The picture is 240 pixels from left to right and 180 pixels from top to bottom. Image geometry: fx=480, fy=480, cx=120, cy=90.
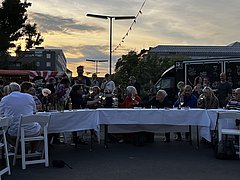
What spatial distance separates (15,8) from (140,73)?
18558 millimetres

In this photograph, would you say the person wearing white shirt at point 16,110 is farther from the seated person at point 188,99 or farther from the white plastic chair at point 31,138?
the seated person at point 188,99

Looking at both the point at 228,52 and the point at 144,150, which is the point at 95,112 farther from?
the point at 228,52

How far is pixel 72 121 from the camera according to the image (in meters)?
10.1

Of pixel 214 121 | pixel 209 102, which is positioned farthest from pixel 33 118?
pixel 209 102

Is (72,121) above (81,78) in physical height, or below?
below

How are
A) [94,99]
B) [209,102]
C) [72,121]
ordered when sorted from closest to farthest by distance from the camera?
[72,121], [209,102], [94,99]

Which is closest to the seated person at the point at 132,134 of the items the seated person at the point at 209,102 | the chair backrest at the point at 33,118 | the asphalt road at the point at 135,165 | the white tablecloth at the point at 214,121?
the asphalt road at the point at 135,165

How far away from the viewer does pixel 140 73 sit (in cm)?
4234

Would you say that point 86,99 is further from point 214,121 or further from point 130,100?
point 214,121

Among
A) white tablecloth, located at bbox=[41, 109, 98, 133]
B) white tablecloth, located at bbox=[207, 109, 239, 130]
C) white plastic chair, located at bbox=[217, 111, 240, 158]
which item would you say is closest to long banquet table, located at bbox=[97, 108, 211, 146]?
white tablecloth, located at bbox=[207, 109, 239, 130]

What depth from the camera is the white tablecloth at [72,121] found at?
9859 mm

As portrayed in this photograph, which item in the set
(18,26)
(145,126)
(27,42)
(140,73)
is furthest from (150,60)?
(145,126)

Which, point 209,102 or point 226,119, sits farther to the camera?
point 209,102

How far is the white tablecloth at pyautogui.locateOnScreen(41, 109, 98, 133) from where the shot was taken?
9859mm
